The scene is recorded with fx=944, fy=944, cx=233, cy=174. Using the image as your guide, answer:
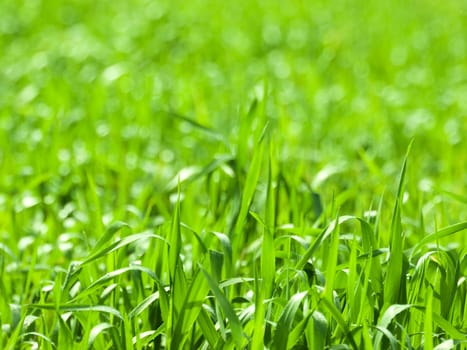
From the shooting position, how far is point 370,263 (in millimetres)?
2143

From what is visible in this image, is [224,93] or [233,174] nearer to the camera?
[233,174]

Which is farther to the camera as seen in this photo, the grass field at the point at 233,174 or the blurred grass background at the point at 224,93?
the blurred grass background at the point at 224,93

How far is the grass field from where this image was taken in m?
2.15

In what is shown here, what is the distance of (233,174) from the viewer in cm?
304

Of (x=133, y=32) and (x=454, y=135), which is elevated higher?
(x=133, y=32)

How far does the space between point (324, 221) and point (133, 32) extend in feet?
12.4

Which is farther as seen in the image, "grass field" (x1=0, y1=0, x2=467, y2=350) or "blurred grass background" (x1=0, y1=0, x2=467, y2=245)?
"blurred grass background" (x1=0, y1=0, x2=467, y2=245)

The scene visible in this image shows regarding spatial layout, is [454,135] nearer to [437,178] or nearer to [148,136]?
[437,178]

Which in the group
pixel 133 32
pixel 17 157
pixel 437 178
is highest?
pixel 133 32

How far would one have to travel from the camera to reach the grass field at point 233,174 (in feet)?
7.04

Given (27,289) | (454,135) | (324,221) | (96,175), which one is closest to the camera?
(27,289)

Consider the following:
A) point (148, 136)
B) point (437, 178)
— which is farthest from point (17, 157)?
point (437, 178)

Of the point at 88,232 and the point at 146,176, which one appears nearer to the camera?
the point at 88,232

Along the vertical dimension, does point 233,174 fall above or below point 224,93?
below
